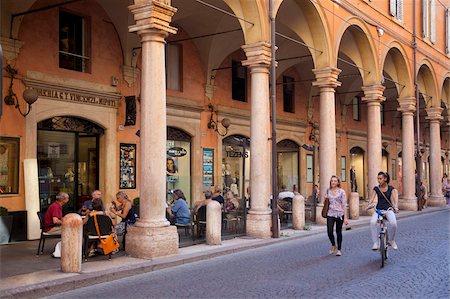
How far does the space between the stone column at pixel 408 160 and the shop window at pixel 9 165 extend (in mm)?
17159

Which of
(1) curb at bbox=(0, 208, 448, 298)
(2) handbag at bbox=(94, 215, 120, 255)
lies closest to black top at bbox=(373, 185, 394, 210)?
(1) curb at bbox=(0, 208, 448, 298)

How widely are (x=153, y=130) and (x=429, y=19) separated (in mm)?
23420

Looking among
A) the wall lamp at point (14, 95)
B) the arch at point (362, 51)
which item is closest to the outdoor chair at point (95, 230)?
the wall lamp at point (14, 95)

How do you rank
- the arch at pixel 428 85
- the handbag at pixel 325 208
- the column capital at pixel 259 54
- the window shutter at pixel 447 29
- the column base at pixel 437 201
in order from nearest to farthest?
the handbag at pixel 325 208
the column capital at pixel 259 54
the column base at pixel 437 201
the arch at pixel 428 85
the window shutter at pixel 447 29

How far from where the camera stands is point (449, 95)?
103 feet

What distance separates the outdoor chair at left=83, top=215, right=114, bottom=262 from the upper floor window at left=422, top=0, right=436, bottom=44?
22246 mm

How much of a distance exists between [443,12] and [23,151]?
2748 cm

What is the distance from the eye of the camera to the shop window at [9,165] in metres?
12.4

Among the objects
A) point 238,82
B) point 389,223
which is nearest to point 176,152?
point 238,82

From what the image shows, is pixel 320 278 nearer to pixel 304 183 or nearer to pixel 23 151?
pixel 23 151

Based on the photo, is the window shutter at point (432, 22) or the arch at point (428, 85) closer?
the arch at point (428, 85)

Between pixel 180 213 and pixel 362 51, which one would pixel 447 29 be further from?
pixel 180 213

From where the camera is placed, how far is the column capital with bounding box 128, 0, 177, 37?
10.1 metres

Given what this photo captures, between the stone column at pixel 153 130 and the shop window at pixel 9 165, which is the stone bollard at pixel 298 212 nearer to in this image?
the stone column at pixel 153 130
